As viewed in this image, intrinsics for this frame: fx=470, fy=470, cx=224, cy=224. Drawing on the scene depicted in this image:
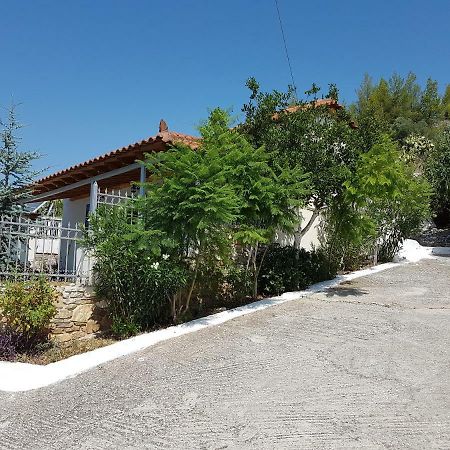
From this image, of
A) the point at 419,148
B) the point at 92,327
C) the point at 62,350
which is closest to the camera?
the point at 62,350

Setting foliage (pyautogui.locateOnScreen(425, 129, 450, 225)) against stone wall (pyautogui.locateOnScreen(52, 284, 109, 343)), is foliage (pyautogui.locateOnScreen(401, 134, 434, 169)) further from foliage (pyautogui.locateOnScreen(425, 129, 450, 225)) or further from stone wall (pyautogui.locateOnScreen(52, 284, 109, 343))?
stone wall (pyautogui.locateOnScreen(52, 284, 109, 343))

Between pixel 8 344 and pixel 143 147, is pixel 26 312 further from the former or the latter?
pixel 143 147

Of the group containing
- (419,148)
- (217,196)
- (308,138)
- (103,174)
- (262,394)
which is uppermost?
(419,148)

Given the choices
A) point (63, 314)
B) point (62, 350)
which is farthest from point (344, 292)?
point (62, 350)

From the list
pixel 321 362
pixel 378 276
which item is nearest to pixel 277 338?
pixel 321 362

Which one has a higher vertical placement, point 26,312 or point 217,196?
point 217,196

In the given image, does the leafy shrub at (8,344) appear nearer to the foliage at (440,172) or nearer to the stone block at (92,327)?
the stone block at (92,327)

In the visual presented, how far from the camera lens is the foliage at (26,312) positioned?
286 inches

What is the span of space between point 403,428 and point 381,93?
3667 centimetres

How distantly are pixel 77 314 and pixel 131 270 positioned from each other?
1387mm

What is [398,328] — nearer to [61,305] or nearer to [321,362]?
[321,362]

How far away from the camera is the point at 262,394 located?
5320 mm

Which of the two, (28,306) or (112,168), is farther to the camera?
(112,168)

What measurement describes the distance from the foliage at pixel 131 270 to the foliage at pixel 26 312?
3.36ft
